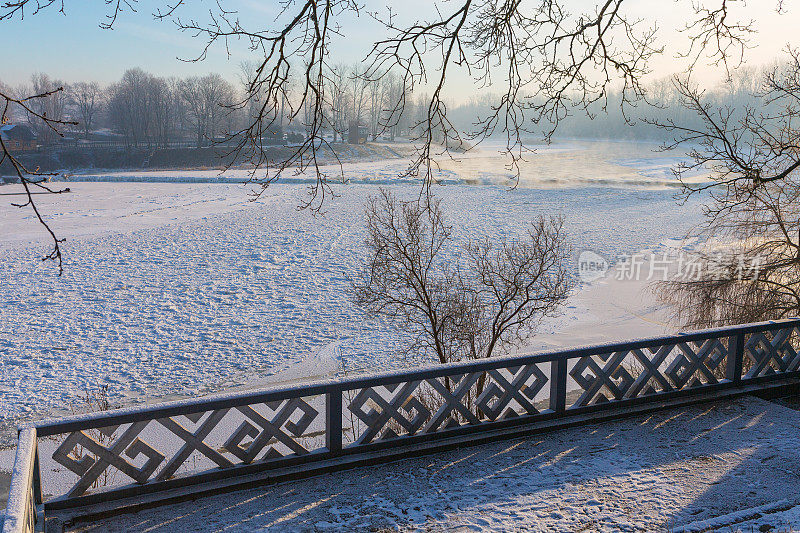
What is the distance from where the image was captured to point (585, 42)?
668cm

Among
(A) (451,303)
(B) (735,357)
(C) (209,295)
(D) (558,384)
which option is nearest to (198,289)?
(C) (209,295)

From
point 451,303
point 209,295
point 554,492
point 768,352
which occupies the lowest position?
point 209,295

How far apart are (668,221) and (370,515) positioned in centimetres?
4152

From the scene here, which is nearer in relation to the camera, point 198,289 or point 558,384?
point 558,384

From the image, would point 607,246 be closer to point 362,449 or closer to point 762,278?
point 762,278

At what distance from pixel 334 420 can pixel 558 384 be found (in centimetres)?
253

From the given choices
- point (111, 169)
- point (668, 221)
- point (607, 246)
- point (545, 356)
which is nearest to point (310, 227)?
point (607, 246)

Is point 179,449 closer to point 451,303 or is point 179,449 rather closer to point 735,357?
point 735,357

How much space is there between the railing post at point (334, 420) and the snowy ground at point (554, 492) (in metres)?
0.27

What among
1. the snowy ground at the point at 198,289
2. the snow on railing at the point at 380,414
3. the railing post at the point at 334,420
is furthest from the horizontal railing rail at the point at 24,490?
the snowy ground at the point at 198,289

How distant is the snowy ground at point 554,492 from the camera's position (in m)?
5.27

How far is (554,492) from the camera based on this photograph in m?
5.79

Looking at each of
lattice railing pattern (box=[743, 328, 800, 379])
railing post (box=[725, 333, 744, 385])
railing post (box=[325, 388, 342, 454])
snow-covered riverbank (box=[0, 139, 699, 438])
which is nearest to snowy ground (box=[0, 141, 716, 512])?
snow-covered riverbank (box=[0, 139, 699, 438])

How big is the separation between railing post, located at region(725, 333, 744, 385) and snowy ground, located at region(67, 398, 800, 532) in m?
1.19
